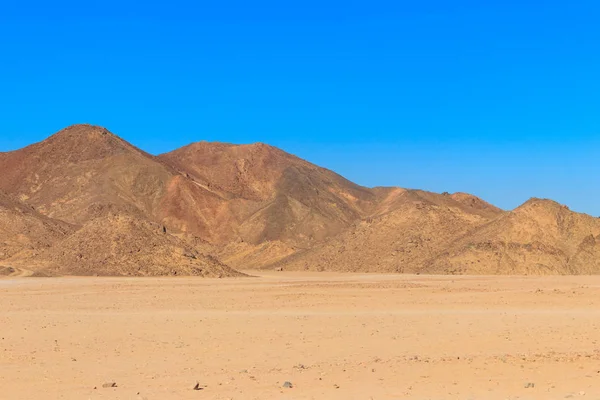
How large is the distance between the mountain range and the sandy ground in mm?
23297

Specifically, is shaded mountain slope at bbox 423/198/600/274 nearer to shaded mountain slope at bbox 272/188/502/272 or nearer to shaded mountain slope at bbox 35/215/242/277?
shaded mountain slope at bbox 272/188/502/272

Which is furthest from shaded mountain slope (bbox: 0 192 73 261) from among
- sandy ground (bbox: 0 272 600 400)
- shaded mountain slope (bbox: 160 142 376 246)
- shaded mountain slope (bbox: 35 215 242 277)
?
shaded mountain slope (bbox: 160 142 376 246)

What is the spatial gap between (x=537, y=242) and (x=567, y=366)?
159 ft

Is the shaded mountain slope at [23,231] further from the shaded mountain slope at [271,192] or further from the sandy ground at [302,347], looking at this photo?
the shaded mountain slope at [271,192]

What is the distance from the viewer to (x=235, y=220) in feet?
343

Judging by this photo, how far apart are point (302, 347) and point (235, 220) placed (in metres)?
87.7

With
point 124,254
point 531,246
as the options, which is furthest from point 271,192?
point 124,254

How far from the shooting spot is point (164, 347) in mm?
17359

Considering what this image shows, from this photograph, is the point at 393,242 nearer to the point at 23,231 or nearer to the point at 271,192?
the point at 23,231

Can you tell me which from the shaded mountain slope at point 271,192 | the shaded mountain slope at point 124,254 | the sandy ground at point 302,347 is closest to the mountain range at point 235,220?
the shaded mountain slope at point 124,254

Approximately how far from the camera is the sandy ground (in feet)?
39.5

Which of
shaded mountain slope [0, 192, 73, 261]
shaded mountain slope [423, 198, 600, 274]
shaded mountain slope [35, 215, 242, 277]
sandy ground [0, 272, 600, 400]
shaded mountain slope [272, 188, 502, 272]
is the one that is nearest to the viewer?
sandy ground [0, 272, 600, 400]

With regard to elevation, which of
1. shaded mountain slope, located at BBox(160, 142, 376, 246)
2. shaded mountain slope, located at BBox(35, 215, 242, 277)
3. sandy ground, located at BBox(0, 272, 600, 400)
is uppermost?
shaded mountain slope, located at BBox(160, 142, 376, 246)

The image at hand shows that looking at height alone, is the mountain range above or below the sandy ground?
above
